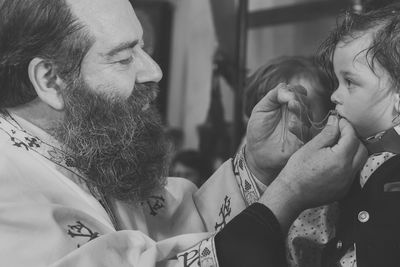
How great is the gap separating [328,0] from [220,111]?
1028 millimetres

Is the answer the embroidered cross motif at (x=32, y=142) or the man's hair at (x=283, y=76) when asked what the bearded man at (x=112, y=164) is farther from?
the man's hair at (x=283, y=76)

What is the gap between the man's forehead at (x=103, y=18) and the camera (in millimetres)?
1712

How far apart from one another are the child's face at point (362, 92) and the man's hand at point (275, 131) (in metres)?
0.12

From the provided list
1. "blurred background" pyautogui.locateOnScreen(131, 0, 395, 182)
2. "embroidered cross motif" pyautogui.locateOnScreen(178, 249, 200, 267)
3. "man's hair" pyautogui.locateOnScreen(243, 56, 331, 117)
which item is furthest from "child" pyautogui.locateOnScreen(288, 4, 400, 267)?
"blurred background" pyautogui.locateOnScreen(131, 0, 395, 182)

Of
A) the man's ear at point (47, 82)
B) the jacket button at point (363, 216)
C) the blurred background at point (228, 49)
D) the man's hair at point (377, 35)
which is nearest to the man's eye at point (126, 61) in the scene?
the man's ear at point (47, 82)

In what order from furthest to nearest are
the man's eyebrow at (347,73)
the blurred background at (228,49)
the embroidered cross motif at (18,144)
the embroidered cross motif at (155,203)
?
the blurred background at (228,49), the embroidered cross motif at (155,203), the embroidered cross motif at (18,144), the man's eyebrow at (347,73)

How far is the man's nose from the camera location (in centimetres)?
177

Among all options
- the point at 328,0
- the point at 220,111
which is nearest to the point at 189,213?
the point at 220,111

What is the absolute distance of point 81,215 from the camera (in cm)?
155

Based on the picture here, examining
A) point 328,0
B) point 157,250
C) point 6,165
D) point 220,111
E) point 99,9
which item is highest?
point 99,9

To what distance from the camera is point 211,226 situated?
1.87 meters

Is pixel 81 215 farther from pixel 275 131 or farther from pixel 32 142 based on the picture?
pixel 275 131

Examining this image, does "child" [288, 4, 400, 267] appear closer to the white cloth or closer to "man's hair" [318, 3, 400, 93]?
"man's hair" [318, 3, 400, 93]

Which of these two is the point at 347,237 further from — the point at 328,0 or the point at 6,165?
the point at 328,0
